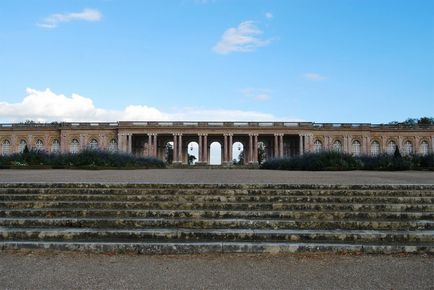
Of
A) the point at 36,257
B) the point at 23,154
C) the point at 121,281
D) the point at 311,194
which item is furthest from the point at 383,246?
the point at 23,154

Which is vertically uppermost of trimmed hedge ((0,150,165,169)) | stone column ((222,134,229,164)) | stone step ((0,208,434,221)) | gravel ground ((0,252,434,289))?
stone column ((222,134,229,164))

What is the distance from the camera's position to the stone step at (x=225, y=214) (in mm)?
7527

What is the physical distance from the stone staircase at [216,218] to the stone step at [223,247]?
0.01 meters

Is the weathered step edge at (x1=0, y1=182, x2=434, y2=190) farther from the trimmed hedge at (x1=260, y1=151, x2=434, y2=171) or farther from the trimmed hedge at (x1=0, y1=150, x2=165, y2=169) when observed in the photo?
the trimmed hedge at (x1=0, y1=150, x2=165, y2=169)

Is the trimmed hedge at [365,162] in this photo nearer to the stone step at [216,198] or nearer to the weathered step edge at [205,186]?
the weathered step edge at [205,186]

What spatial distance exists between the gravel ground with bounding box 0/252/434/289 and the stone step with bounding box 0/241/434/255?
0.15 m

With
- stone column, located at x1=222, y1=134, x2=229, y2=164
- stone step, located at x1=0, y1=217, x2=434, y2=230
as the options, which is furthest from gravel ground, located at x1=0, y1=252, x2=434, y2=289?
stone column, located at x1=222, y1=134, x2=229, y2=164

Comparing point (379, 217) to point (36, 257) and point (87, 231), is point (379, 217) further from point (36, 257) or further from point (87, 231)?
point (36, 257)

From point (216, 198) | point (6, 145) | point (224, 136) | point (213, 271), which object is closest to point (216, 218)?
point (216, 198)

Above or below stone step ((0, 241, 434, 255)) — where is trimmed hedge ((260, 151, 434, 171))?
above

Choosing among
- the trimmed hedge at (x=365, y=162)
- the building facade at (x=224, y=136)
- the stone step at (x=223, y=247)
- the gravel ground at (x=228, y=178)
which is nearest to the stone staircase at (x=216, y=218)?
the stone step at (x=223, y=247)

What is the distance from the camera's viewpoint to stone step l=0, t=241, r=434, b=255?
241 inches

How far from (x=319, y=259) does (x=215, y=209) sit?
8.21 ft

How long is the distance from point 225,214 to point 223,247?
138 centimetres
